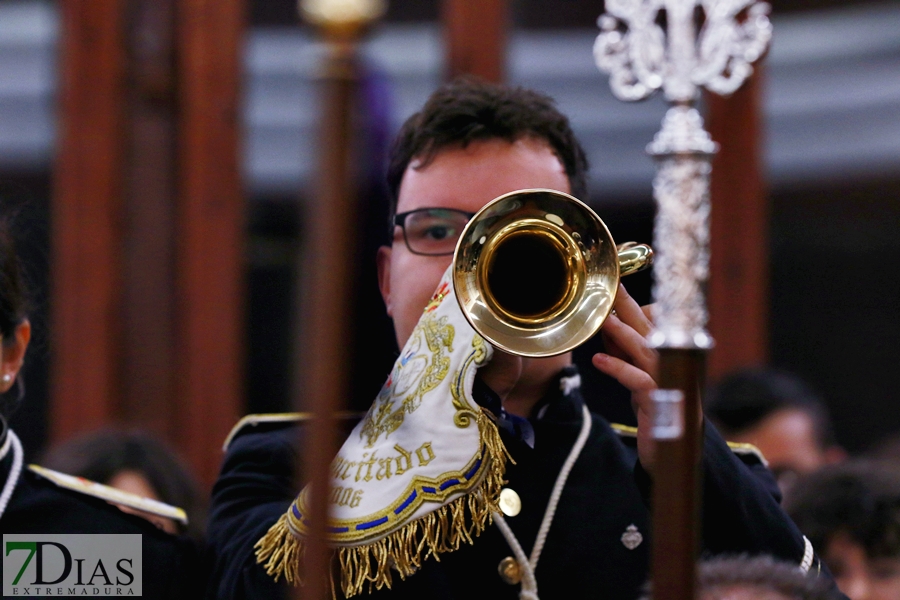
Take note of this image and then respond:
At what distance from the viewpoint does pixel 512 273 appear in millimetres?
1856

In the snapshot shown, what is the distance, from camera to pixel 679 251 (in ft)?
4.74

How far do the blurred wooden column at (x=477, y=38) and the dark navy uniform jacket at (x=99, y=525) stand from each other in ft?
10.6

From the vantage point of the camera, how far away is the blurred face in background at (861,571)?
284 cm

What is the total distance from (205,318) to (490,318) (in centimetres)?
339

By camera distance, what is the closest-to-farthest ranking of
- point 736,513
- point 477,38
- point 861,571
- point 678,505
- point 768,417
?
1. point 678,505
2. point 736,513
3. point 861,571
4. point 768,417
5. point 477,38

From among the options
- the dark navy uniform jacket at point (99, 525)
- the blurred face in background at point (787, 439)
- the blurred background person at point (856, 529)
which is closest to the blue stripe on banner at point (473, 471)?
the dark navy uniform jacket at point (99, 525)

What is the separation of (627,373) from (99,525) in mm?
→ 976

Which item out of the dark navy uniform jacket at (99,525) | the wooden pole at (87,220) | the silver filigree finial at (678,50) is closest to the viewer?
the silver filigree finial at (678,50)

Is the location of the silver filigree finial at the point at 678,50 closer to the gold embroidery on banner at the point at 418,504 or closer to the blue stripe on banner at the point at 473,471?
the gold embroidery on banner at the point at 418,504

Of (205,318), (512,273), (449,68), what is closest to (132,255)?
(205,318)

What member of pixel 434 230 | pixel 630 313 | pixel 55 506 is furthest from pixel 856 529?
pixel 55 506

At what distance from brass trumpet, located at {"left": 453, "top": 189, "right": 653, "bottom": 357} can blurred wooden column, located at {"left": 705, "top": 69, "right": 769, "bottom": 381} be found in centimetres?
345

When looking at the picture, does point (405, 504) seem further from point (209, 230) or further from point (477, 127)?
point (209, 230)

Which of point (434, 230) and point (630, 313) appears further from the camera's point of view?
point (434, 230)
